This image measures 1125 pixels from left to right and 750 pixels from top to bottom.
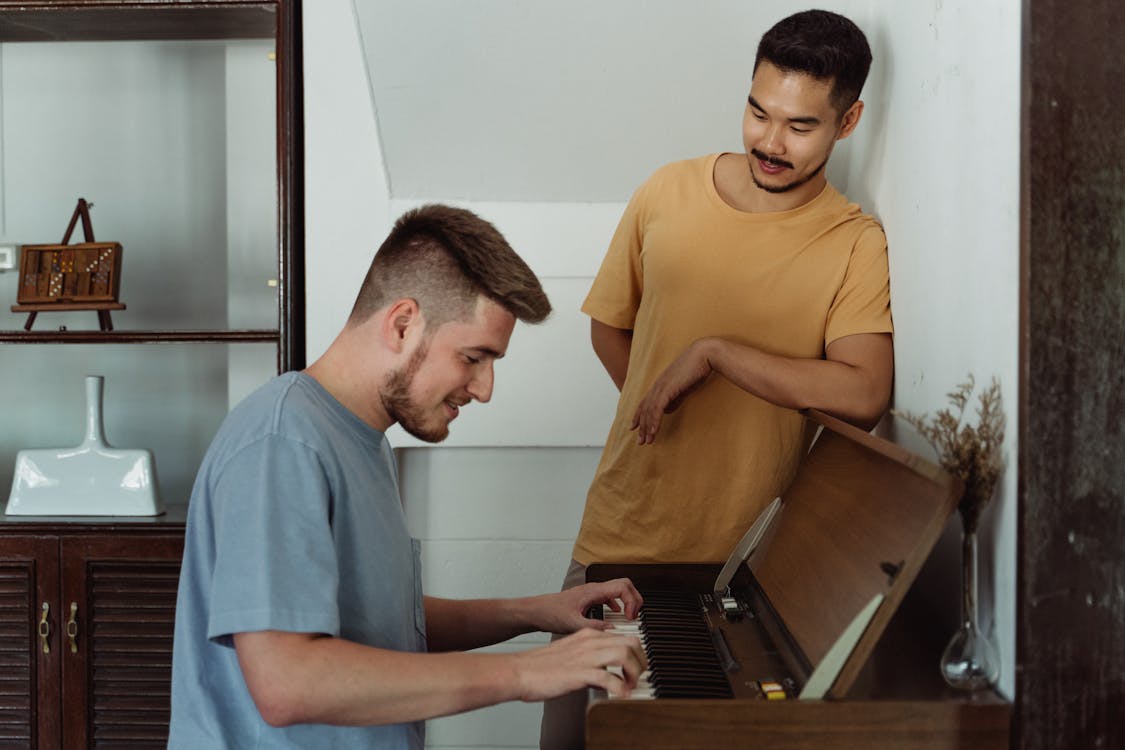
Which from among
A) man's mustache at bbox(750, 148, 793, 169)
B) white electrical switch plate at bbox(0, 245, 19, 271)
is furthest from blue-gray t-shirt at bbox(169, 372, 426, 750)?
white electrical switch plate at bbox(0, 245, 19, 271)

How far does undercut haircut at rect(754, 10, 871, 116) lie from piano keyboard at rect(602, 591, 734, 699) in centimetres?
86

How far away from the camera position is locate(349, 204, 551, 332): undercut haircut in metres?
1.39

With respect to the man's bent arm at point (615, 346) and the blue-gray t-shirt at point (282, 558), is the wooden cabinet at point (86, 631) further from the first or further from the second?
the blue-gray t-shirt at point (282, 558)

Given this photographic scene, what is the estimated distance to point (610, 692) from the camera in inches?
49.6

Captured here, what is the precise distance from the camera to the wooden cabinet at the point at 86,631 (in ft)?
8.96

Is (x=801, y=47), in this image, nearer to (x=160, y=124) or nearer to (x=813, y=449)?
(x=813, y=449)

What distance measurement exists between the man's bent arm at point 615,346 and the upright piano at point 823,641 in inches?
21.7

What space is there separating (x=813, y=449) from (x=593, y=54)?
3.49 feet

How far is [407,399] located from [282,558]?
0.28 metres

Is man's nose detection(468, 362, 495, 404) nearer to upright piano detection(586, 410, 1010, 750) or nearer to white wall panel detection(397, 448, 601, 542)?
upright piano detection(586, 410, 1010, 750)

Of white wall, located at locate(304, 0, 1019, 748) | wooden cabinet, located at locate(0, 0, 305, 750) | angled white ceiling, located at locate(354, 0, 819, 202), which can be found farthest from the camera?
wooden cabinet, located at locate(0, 0, 305, 750)

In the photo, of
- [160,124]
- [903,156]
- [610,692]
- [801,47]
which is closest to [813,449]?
[903,156]

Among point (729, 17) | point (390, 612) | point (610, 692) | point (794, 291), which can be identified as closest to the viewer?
point (610, 692)

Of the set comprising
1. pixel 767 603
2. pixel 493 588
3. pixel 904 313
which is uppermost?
pixel 904 313
